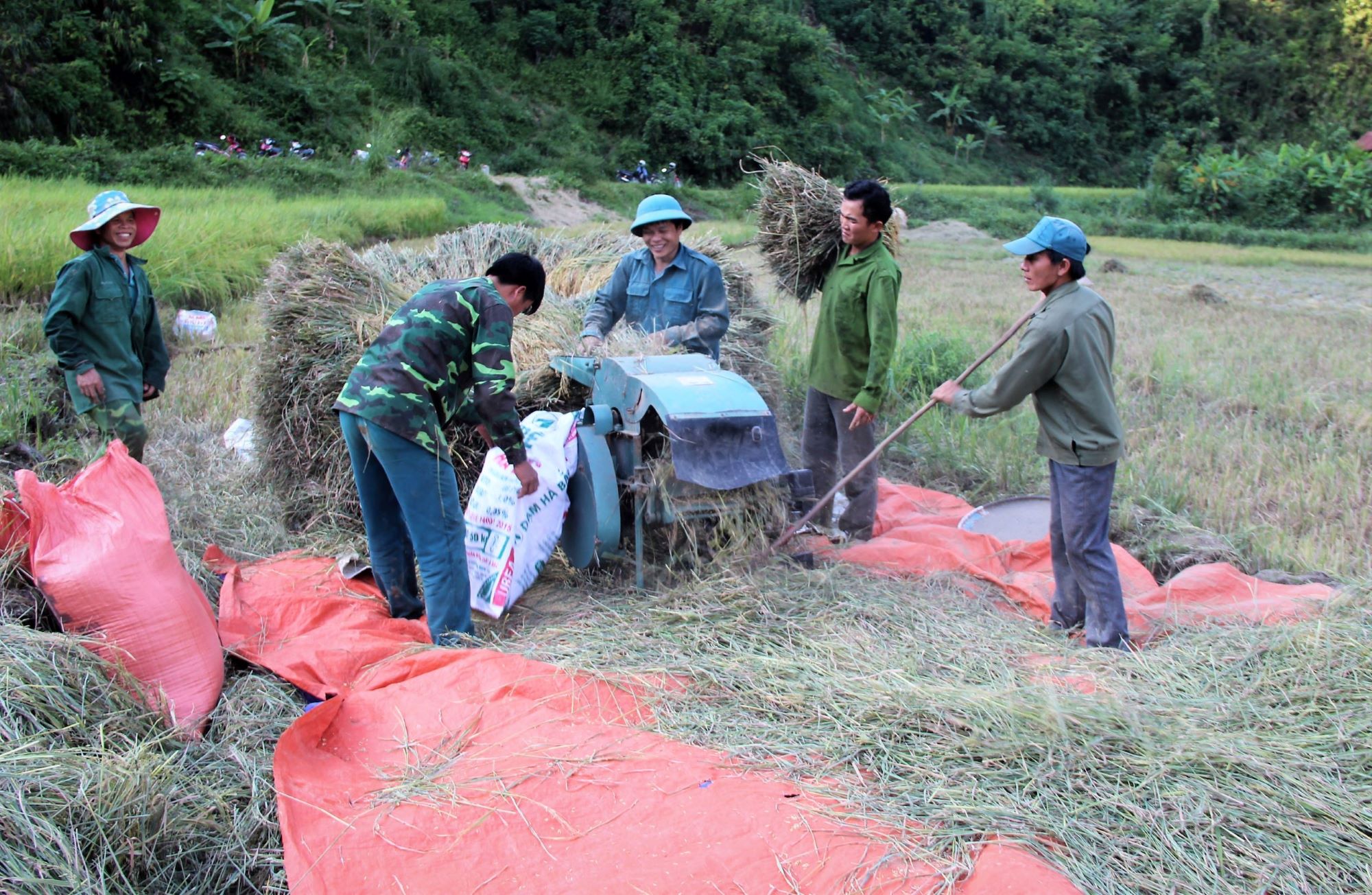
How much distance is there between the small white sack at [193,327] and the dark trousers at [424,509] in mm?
4589

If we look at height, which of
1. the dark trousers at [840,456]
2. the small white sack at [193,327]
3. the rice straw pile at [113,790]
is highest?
the rice straw pile at [113,790]

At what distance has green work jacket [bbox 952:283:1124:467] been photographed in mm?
3299

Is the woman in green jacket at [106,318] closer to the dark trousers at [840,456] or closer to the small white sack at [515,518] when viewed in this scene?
the small white sack at [515,518]

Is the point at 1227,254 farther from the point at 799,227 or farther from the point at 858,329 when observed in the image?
the point at 858,329

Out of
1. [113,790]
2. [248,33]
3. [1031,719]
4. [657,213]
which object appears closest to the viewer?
[113,790]

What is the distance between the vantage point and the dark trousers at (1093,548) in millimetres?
3359

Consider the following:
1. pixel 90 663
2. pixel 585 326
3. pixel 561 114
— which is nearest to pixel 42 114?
pixel 561 114

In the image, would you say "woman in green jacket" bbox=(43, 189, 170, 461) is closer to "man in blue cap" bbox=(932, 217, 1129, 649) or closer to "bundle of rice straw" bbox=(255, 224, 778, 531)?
"bundle of rice straw" bbox=(255, 224, 778, 531)

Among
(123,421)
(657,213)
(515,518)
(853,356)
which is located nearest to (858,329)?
(853,356)

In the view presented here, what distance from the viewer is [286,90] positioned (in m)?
18.9

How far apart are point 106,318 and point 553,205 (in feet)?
52.4

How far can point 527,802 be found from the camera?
2.33 meters

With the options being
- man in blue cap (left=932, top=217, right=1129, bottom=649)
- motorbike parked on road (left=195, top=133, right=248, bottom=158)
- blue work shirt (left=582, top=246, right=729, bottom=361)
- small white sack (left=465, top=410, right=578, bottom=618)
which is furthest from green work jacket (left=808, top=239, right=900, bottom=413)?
motorbike parked on road (left=195, top=133, right=248, bottom=158)

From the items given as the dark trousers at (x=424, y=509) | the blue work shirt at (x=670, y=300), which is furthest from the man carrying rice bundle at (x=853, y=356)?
the dark trousers at (x=424, y=509)
